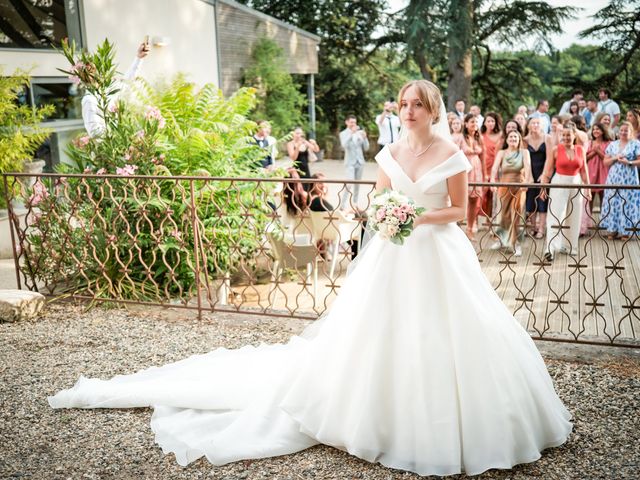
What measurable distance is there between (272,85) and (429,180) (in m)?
18.1

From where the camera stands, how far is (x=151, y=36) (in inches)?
559

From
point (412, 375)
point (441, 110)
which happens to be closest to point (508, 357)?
point (412, 375)

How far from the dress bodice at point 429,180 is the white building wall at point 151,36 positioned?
25.0 ft

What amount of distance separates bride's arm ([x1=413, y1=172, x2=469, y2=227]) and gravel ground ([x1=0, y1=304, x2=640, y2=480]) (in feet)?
4.49

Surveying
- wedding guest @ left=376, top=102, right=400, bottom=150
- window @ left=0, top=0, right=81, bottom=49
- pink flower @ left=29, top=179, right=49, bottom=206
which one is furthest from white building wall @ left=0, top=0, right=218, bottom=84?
wedding guest @ left=376, top=102, right=400, bottom=150

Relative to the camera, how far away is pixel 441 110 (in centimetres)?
387

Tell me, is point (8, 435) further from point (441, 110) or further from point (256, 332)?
point (441, 110)

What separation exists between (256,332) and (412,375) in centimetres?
258

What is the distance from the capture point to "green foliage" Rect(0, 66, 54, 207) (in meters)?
8.51

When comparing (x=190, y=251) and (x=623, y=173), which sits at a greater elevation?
(x=623, y=173)

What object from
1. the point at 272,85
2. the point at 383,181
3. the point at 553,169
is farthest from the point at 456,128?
the point at 272,85

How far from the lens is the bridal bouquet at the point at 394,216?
3.56 m

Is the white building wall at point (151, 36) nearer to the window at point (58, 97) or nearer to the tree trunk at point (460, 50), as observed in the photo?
the window at point (58, 97)

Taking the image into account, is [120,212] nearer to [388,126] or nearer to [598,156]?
[598,156]
